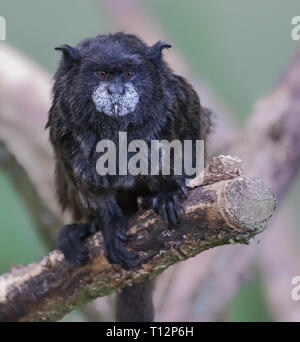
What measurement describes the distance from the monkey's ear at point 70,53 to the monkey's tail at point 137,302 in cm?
106

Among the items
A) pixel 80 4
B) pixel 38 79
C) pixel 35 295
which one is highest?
pixel 80 4

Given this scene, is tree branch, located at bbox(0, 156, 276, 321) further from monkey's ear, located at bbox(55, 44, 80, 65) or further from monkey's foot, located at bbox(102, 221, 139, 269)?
monkey's ear, located at bbox(55, 44, 80, 65)

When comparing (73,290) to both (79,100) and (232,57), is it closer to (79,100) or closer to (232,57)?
(79,100)

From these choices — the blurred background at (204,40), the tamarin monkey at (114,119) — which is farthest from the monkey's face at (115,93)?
the blurred background at (204,40)

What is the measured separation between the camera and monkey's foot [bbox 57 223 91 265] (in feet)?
8.03

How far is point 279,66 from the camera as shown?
18.4 ft

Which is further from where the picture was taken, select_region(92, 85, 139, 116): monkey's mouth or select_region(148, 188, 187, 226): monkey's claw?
select_region(92, 85, 139, 116): monkey's mouth

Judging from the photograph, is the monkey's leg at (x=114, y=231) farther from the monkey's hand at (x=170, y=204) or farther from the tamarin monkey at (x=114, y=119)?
the monkey's hand at (x=170, y=204)

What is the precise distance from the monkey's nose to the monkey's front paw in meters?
0.58

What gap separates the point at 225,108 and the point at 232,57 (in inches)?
50.1

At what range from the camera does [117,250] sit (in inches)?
90.0

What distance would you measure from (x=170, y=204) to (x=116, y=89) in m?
0.50

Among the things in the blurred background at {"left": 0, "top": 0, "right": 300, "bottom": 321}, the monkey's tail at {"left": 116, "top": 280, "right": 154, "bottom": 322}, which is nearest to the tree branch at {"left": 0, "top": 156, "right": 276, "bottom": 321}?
the monkey's tail at {"left": 116, "top": 280, "right": 154, "bottom": 322}
